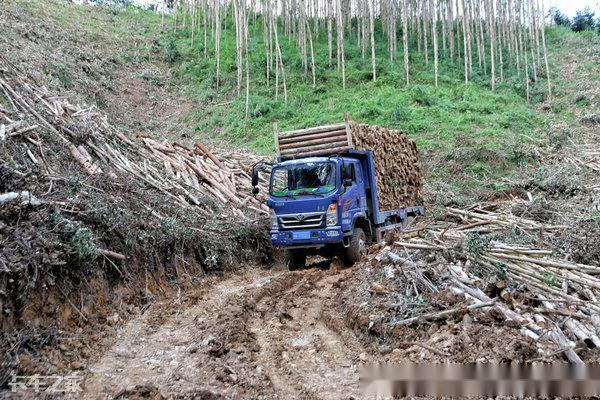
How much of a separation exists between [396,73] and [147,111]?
1429cm

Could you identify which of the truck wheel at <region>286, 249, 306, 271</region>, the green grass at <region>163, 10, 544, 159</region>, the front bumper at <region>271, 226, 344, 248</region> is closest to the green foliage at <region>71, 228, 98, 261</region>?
the front bumper at <region>271, 226, 344, 248</region>

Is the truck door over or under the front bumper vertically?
over

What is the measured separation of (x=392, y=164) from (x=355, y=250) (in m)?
3.79

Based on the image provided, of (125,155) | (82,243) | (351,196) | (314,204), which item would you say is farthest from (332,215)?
(125,155)

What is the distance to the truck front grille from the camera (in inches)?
388

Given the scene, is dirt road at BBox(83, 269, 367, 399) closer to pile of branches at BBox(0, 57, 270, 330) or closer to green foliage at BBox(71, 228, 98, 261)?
pile of branches at BBox(0, 57, 270, 330)

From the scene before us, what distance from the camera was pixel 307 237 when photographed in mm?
9898

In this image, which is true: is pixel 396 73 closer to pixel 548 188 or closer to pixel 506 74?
pixel 506 74

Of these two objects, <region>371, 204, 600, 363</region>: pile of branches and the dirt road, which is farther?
<region>371, 204, 600, 363</region>: pile of branches

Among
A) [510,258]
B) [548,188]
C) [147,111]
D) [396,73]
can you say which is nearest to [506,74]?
[396,73]

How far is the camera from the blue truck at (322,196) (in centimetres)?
988

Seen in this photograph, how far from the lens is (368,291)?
6840mm

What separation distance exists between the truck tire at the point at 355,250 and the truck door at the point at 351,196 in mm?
395

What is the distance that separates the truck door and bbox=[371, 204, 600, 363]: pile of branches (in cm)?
187
